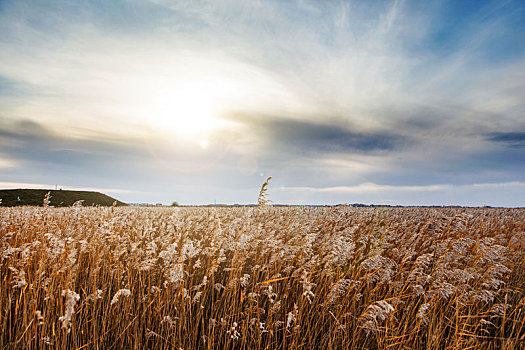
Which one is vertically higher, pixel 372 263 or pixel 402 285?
pixel 372 263

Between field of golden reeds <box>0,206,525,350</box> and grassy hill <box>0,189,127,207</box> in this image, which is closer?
field of golden reeds <box>0,206,525,350</box>

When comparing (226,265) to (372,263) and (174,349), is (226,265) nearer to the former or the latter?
(174,349)

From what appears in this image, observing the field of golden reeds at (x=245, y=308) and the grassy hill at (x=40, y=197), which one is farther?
the grassy hill at (x=40, y=197)

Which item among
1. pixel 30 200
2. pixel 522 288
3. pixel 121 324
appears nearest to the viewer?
pixel 121 324

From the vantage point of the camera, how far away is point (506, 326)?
445 centimetres

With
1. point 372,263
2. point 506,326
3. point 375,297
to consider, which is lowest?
point 506,326

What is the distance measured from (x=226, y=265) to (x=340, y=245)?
2.57m

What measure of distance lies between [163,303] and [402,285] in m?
3.66

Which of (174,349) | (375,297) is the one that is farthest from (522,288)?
(174,349)

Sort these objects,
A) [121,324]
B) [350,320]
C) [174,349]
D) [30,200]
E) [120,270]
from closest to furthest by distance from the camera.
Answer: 1. [174,349]
2. [121,324]
3. [350,320]
4. [120,270]
5. [30,200]

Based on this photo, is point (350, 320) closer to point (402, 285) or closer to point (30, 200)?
point (402, 285)

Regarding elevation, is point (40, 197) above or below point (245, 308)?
above

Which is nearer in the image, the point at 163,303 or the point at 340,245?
the point at 163,303

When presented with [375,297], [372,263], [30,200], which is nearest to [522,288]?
[375,297]
